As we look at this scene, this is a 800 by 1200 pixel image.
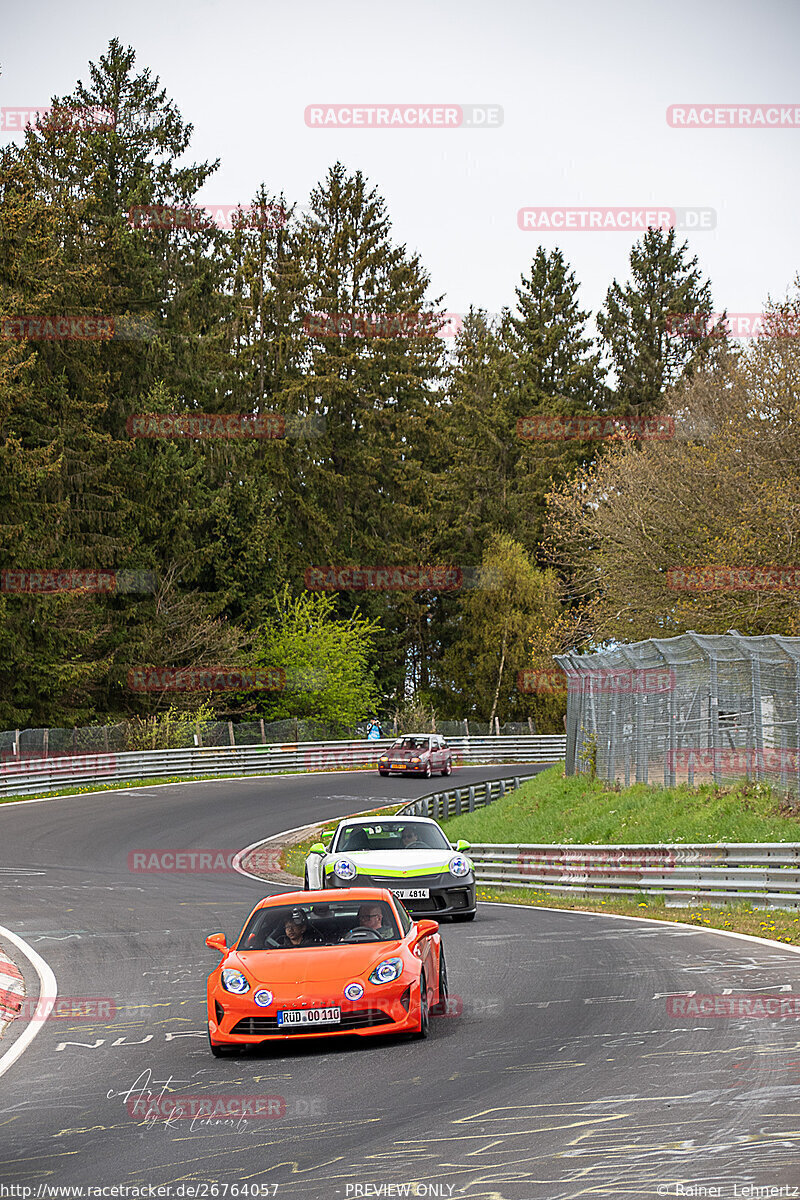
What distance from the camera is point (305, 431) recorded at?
242 feet

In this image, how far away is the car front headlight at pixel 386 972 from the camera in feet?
30.9

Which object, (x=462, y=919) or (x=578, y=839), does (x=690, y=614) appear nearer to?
(x=578, y=839)

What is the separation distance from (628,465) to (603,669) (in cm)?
1457

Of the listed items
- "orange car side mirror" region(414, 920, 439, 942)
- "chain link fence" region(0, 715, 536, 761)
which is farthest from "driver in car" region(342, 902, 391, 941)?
"chain link fence" region(0, 715, 536, 761)

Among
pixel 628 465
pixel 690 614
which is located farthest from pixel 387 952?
pixel 628 465

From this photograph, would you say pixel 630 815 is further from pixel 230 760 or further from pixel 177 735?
pixel 177 735

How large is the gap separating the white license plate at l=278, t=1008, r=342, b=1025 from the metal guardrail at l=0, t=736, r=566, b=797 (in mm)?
33492

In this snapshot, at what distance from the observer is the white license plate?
928cm

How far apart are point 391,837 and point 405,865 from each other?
1.21 metres

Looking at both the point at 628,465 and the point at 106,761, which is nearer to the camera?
the point at 628,465

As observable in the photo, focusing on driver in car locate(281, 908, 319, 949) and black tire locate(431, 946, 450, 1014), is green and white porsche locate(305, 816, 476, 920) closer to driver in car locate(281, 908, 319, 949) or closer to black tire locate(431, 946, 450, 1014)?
black tire locate(431, 946, 450, 1014)

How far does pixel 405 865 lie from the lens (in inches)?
649

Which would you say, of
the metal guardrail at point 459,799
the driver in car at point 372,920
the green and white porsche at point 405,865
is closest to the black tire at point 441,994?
the driver in car at point 372,920

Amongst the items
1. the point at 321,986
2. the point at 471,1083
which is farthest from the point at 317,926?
the point at 471,1083
